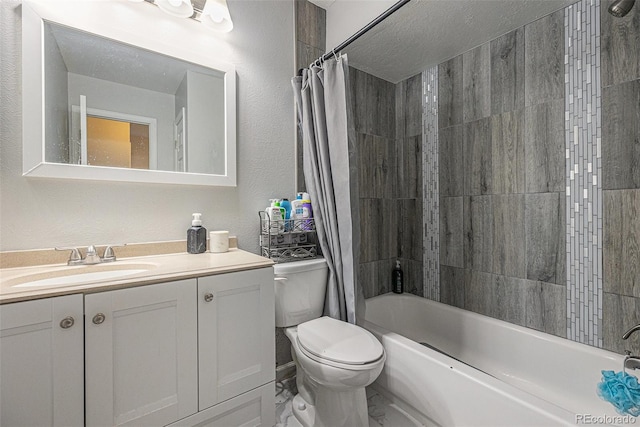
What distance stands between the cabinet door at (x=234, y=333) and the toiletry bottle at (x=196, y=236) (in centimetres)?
38

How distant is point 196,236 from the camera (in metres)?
1.38

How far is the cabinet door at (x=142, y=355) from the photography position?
87cm

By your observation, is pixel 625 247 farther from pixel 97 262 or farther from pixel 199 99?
pixel 97 262

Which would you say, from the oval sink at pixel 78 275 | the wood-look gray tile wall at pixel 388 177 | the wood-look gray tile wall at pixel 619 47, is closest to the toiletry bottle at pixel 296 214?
the wood-look gray tile wall at pixel 388 177

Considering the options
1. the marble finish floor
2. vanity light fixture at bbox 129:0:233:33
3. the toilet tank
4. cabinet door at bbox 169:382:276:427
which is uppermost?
vanity light fixture at bbox 129:0:233:33

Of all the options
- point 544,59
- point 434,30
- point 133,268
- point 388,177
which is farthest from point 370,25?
point 133,268

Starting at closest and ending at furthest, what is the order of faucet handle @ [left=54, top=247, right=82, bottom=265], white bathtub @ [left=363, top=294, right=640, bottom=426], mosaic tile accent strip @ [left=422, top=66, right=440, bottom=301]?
white bathtub @ [left=363, top=294, right=640, bottom=426] → faucet handle @ [left=54, top=247, right=82, bottom=265] → mosaic tile accent strip @ [left=422, top=66, right=440, bottom=301]

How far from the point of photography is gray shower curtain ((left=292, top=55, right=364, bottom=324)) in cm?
152

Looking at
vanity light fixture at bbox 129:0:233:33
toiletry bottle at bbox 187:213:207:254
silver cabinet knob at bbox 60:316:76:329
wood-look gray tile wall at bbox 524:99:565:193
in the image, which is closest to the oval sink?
silver cabinet knob at bbox 60:316:76:329

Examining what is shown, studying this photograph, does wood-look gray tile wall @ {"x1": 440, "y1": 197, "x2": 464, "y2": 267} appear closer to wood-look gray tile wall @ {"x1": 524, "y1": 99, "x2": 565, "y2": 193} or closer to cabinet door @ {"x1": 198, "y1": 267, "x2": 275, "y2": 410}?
wood-look gray tile wall @ {"x1": 524, "y1": 99, "x2": 565, "y2": 193}

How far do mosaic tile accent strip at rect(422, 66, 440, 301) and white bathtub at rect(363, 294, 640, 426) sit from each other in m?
0.19

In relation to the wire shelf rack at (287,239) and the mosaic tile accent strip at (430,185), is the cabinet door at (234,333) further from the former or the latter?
the mosaic tile accent strip at (430,185)

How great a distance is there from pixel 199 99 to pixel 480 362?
2.30 metres

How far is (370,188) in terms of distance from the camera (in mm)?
2213
